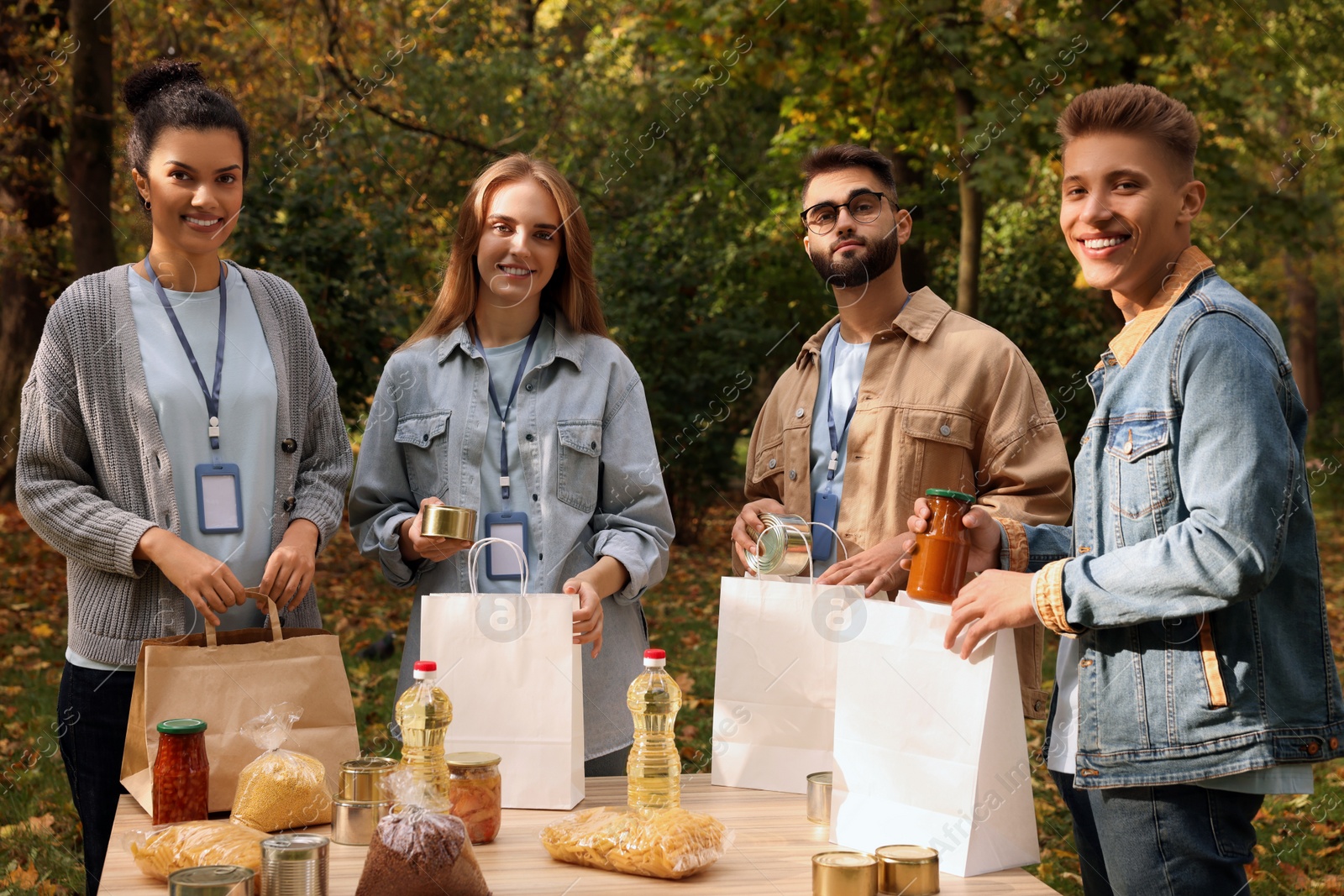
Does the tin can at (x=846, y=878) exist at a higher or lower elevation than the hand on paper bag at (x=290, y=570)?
lower

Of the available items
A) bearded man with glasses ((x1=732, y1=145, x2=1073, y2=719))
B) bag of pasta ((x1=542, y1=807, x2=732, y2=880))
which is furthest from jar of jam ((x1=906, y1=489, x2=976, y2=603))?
bearded man with glasses ((x1=732, y1=145, x2=1073, y2=719))

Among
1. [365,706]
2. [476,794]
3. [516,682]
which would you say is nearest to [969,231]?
[365,706]

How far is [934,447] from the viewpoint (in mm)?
3051

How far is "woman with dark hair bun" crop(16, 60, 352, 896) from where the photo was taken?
2.62 m

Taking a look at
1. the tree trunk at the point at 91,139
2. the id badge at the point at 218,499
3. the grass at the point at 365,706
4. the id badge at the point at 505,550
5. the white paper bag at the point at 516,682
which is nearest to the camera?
the white paper bag at the point at 516,682

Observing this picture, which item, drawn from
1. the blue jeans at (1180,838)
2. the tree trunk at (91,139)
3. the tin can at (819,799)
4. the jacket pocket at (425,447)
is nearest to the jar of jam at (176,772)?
the jacket pocket at (425,447)

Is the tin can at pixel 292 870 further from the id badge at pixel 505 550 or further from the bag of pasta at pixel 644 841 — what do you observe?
the id badge at pixel 505 550

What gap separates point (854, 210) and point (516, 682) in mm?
1527

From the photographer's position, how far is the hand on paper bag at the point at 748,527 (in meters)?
2.93

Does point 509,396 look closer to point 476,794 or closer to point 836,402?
point 836,402

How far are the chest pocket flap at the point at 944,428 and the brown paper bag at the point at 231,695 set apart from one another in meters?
1.51

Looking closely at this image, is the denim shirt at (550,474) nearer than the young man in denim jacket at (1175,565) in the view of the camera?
No

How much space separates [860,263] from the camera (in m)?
3.14

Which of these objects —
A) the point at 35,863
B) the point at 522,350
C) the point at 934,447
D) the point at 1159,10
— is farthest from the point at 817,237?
the point at 1159,10
